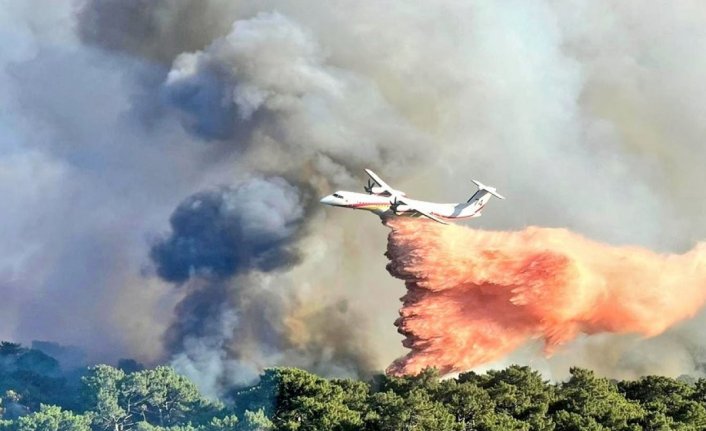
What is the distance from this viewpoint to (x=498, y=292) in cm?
8256

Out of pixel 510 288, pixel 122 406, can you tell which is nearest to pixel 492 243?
pixel 510 288

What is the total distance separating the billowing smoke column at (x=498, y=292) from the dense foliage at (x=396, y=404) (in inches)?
135

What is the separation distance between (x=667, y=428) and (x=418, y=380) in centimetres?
1825

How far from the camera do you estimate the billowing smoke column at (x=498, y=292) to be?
79.1 meters

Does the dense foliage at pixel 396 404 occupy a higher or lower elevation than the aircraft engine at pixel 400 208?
lower

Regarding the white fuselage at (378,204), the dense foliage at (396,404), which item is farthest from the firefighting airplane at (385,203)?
the dense foliage at (396,404)

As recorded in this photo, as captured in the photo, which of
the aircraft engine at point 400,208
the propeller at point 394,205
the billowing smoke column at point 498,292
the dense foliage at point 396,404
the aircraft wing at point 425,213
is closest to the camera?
the dense foliage at point 396,404

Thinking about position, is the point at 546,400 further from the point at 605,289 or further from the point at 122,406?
the point at 122,406

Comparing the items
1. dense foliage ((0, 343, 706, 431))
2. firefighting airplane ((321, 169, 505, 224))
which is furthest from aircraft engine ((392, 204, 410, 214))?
dense foliage ((0, 343, 706, 431))

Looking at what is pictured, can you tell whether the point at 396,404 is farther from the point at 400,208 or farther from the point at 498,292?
the point at 400,208

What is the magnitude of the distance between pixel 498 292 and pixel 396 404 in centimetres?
2139

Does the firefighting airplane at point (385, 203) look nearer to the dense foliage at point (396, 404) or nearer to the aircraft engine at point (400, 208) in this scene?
the aircraft engine at point (400, 208)

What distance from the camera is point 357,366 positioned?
Answer: 118m

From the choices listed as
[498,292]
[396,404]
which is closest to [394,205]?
[498,292]
